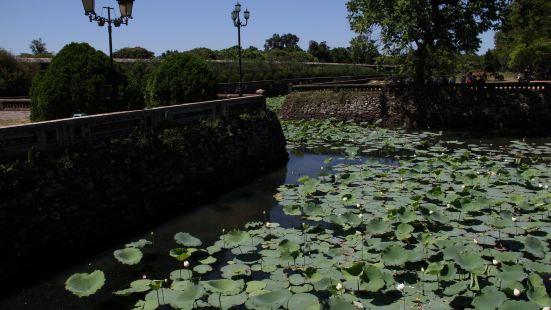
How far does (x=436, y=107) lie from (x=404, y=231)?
1488 cm

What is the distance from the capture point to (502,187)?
369 inches

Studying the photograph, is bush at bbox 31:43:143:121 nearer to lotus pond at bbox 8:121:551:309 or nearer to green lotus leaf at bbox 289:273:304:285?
lotus pond at bbox 8:121:551:309

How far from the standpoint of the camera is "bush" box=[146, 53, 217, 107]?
12.7 metres

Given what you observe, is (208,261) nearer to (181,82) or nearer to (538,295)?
(538,295)

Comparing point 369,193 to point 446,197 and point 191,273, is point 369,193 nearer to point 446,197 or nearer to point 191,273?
point 446,197

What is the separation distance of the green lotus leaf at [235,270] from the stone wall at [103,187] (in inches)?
102

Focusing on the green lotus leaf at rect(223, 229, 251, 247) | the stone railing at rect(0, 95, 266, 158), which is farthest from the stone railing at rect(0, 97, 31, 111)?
the green lotus leaf at rect(223, 229, 251, 247)

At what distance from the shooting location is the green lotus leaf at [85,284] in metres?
5.11

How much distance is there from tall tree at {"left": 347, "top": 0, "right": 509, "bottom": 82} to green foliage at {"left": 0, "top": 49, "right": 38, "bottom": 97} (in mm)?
15932

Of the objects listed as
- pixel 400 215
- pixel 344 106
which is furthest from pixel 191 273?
pixel 344 106

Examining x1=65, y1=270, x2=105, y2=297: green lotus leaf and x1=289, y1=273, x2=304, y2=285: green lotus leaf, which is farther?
x1=289, y1=273, x2=304, y2=285: green lotus leaf

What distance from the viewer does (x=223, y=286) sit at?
529 centimetres

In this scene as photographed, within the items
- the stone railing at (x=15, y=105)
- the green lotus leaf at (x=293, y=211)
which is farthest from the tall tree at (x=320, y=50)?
the green lotus leaf at (x=293, y=211)

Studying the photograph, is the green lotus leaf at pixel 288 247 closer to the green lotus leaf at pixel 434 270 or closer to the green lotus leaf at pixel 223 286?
the green lotus leaf at pixel 223 286
